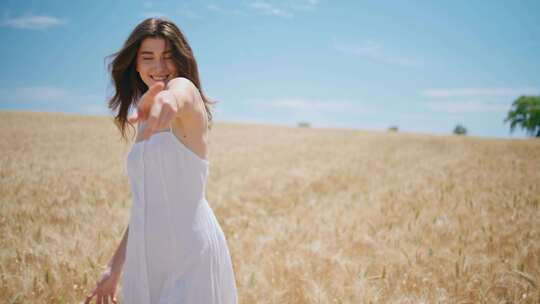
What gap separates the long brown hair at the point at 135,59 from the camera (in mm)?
1468

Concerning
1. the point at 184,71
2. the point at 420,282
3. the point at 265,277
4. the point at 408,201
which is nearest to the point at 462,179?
the point at 408,201

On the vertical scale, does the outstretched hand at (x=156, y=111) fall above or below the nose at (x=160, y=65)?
below

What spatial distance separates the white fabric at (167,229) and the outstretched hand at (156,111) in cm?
32

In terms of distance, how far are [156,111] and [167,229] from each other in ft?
2.19

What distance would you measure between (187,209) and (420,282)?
2.54 m

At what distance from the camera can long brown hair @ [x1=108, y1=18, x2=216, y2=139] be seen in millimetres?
1468

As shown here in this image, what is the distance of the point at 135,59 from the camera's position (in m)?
1.63

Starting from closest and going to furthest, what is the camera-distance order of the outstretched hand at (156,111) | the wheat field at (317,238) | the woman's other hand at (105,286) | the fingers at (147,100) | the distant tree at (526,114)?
the outstretched hand at (156,111), the fingers at (147,100), the woman's other hand at (105,286), the wheat field at (317,238), the distant tree at (526,114)

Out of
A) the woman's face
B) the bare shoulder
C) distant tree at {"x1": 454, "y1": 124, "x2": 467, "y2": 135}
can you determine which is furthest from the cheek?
distant tree at {"x1": 454, "y1": 124, "x2": 467, "y2": 135}

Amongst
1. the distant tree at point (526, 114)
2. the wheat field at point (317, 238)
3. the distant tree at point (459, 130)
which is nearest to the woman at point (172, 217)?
the wheat field at point (317, 238)

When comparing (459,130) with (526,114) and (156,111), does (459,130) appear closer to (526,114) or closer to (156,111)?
(526,114)

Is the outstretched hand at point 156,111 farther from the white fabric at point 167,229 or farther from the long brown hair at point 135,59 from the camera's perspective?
the long brown hair at point 135,59

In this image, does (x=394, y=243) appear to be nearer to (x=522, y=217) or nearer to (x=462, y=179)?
(x=522, y=217)

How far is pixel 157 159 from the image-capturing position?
1.20 meters
